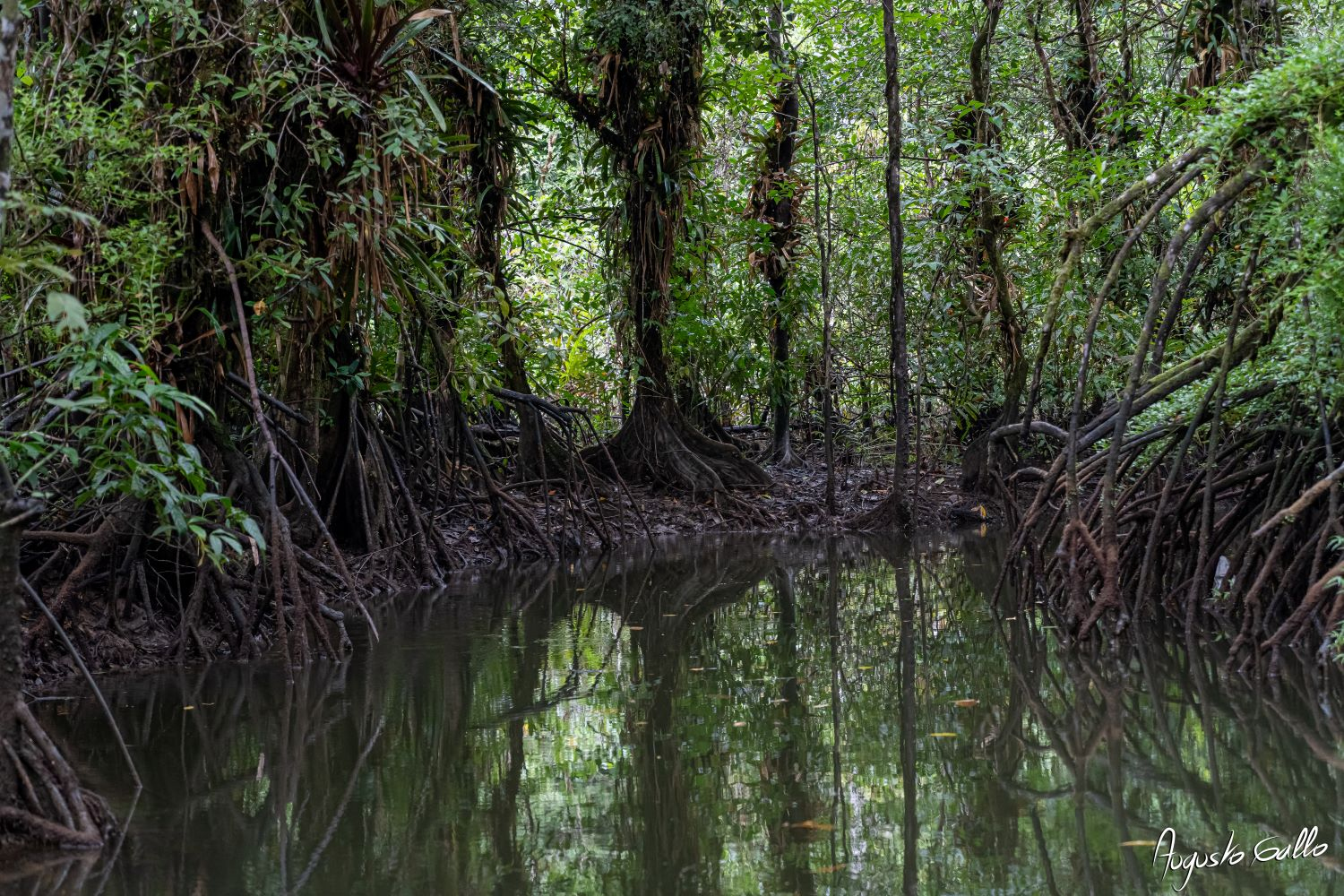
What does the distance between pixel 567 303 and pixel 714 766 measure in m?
10.2

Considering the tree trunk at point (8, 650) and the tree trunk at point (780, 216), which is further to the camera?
the tree trunk at point (780, 216)

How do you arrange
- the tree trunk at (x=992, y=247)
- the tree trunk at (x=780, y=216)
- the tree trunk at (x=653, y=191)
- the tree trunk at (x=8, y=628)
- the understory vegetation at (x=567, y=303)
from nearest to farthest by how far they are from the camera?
the tree trunk at (x=8, y=628), the understory vegetation at (x=567, y=303), the tree trunk at (x=992, y=247), the tree trunk at (x=653, y=191), the tree trunk at (x=780, y=216)

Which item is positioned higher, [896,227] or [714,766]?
[896,227]

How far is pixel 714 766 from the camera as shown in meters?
4.15

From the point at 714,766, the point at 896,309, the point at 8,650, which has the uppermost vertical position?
the point at 896,309

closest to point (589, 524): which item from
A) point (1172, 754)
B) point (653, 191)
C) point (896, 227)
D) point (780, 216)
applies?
point (653, 191)

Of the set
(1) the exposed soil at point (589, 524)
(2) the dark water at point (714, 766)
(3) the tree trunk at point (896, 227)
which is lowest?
(2) the dark water at point (714, 766)

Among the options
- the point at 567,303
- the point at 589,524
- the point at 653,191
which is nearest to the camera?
the point at 589,524

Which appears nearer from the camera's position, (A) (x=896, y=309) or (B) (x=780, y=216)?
(A) (x=896, y=309)

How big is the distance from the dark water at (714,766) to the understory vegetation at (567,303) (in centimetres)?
44

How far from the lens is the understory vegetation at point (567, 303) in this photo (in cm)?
480

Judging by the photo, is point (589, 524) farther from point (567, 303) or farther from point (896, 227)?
point (567, 303)

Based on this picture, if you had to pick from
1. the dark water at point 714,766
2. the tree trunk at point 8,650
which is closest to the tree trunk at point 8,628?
the tree trunk at point 8,650

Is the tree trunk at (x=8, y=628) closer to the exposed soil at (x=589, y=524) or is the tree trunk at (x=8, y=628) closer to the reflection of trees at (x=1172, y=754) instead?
the exposed soil at (x=589, y=524)
